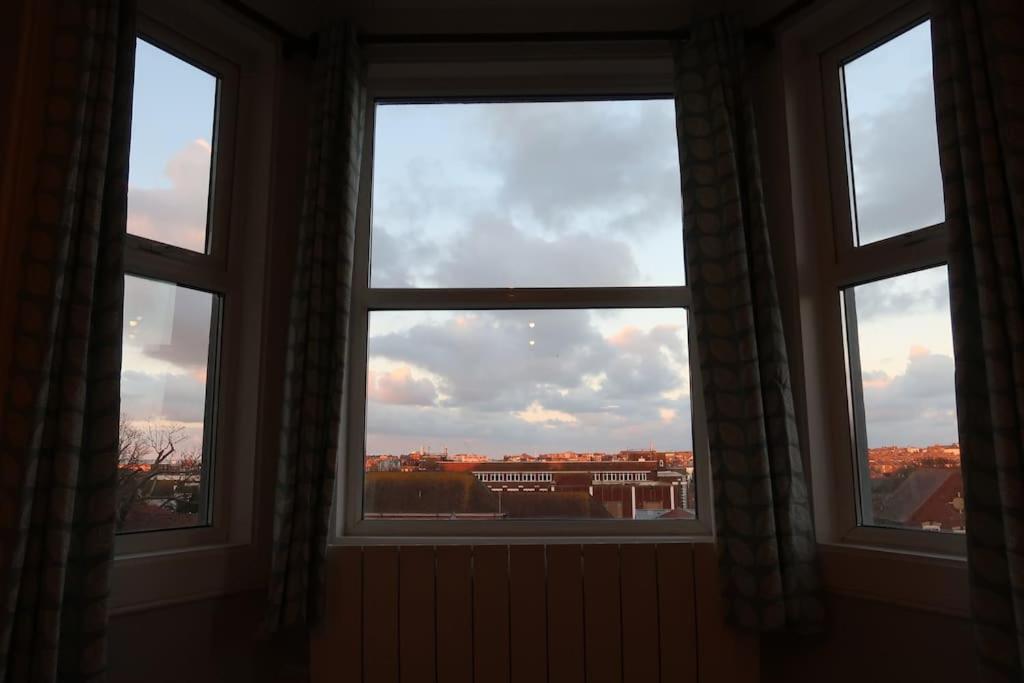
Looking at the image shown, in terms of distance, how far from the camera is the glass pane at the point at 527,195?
7.53 feet

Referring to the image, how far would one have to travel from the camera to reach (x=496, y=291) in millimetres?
A: 2250

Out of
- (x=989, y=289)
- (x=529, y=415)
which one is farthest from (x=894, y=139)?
(x=529, y=415)

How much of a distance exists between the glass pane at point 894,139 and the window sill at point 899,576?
91 centimetres

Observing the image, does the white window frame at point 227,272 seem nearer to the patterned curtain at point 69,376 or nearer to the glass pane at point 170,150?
the glass pane at point 170,150

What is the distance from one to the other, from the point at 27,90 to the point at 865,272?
2.28 meters

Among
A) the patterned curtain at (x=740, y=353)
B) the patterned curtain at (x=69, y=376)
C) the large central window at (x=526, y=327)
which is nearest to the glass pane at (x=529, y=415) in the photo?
the large central window at (x=526, y=327)

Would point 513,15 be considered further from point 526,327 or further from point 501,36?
point 526,327

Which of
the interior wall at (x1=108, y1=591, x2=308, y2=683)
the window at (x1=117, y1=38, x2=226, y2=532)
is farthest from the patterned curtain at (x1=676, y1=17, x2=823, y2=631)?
the window at (x1=117, y1=38, x2=226, y2=532)

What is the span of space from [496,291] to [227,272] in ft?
2.87

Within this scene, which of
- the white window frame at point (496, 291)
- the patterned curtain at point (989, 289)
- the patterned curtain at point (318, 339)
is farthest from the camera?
the white window frame at point (496, 291)

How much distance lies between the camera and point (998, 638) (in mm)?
1394

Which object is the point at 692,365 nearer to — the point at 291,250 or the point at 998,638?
the point at 998,638

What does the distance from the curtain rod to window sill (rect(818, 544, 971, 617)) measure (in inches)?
64.0

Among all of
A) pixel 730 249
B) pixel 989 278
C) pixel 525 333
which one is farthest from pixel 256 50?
pixel 989 278
